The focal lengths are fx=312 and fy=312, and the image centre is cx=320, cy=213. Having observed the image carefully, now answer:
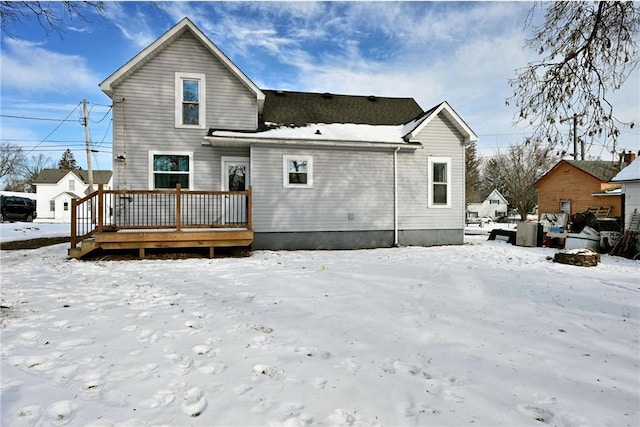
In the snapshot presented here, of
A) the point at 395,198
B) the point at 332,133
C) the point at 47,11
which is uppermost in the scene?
the point at 332,133

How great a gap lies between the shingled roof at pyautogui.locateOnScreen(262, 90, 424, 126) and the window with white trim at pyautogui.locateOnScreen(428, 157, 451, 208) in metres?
2.54

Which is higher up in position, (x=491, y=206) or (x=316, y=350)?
(x=491, y=206)

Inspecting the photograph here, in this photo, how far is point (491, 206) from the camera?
52188mm

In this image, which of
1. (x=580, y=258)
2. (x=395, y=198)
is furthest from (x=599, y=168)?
(x=395, y=198)

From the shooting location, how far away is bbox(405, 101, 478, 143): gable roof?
10891 mm

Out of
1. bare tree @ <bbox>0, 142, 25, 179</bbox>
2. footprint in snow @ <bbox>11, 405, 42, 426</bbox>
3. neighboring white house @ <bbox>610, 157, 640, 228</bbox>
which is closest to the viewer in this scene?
footprint in snow @ <bbox>11, 405, 42, 426</bbox>

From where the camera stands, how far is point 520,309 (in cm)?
455

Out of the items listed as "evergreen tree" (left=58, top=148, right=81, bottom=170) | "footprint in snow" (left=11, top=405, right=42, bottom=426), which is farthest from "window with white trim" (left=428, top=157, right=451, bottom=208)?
"evergreen tree" (left=58, top=148, right=81, bottom=170)

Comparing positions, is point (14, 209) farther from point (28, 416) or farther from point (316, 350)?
point (316, 350)

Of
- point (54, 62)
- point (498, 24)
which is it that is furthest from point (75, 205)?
point (498, 24)

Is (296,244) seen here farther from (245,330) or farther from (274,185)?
(245,330)

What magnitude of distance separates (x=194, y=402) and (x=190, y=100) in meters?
9.91

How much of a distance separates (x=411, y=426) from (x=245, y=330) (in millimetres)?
2157

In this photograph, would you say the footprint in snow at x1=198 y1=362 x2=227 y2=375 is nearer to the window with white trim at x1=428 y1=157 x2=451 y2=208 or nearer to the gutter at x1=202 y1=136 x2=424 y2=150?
the gutter at x1=202 y1=136 x2=424 y2=150
